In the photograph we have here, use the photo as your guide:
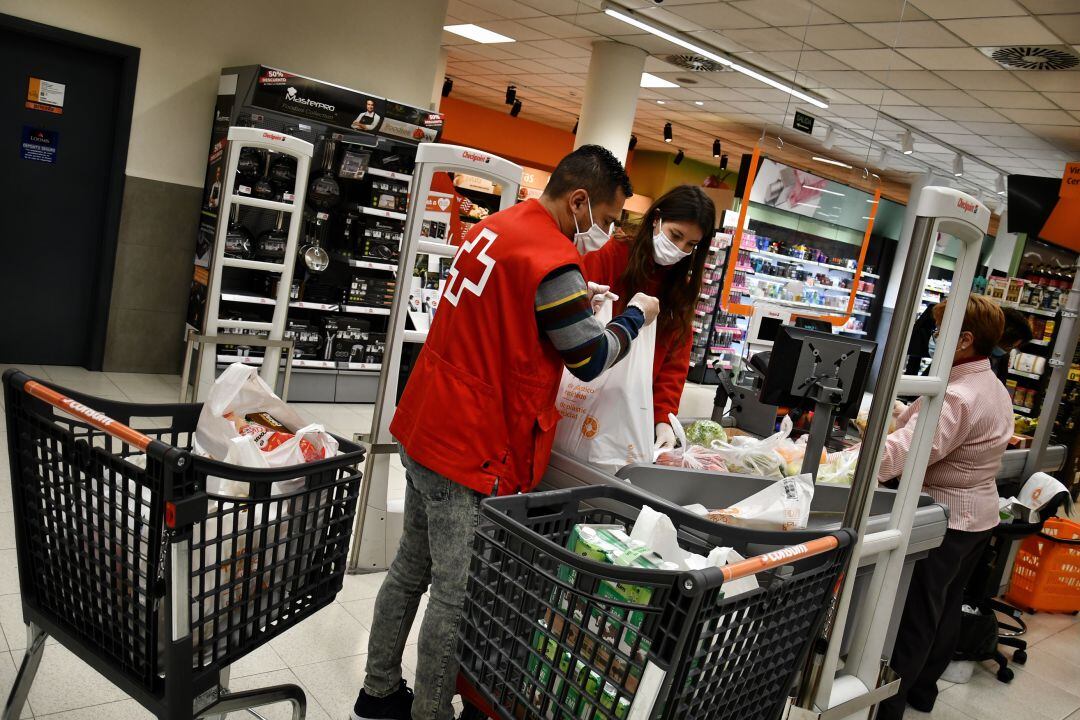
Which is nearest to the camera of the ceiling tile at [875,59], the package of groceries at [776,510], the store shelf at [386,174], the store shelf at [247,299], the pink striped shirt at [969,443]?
the package of groceries at [776,510]

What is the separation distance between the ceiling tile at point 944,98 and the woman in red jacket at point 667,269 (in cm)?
703

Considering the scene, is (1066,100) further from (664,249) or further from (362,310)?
(664,249)

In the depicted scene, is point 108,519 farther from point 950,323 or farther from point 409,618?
point 950,323

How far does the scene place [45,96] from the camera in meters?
6.04

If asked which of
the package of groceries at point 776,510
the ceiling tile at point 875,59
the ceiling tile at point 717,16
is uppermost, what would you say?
the ceiling tile at point 875,59

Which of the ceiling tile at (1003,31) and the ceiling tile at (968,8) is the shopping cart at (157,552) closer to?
the ceiling tile at (968,8)

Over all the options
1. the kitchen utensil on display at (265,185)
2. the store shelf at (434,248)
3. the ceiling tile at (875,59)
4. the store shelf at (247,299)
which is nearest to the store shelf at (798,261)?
the ceiling tile at (875,59)

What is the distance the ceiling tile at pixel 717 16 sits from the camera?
6968mm

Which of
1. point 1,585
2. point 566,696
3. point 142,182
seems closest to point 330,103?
point 142,182

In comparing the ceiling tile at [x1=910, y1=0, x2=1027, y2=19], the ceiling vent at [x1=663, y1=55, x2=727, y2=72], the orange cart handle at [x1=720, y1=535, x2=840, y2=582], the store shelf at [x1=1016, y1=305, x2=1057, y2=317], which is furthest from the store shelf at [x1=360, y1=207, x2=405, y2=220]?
the store shelf at [x1=1016, y1=305, x2=1057, y2=317]

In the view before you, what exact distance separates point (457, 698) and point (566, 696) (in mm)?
1632

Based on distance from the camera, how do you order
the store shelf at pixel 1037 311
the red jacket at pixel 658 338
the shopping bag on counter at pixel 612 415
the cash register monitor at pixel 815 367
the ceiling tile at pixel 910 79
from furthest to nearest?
the store shelf at pixel 1037 311 → the ceiling tile at pixel 910 79 → the red jacket at pixel 658 338 → the shopping bag on counter at pixel 612 415 → the cash register monitor at pixel 815 367

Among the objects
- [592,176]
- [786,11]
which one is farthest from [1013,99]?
[592,176]

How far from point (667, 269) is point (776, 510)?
105 centimetres
